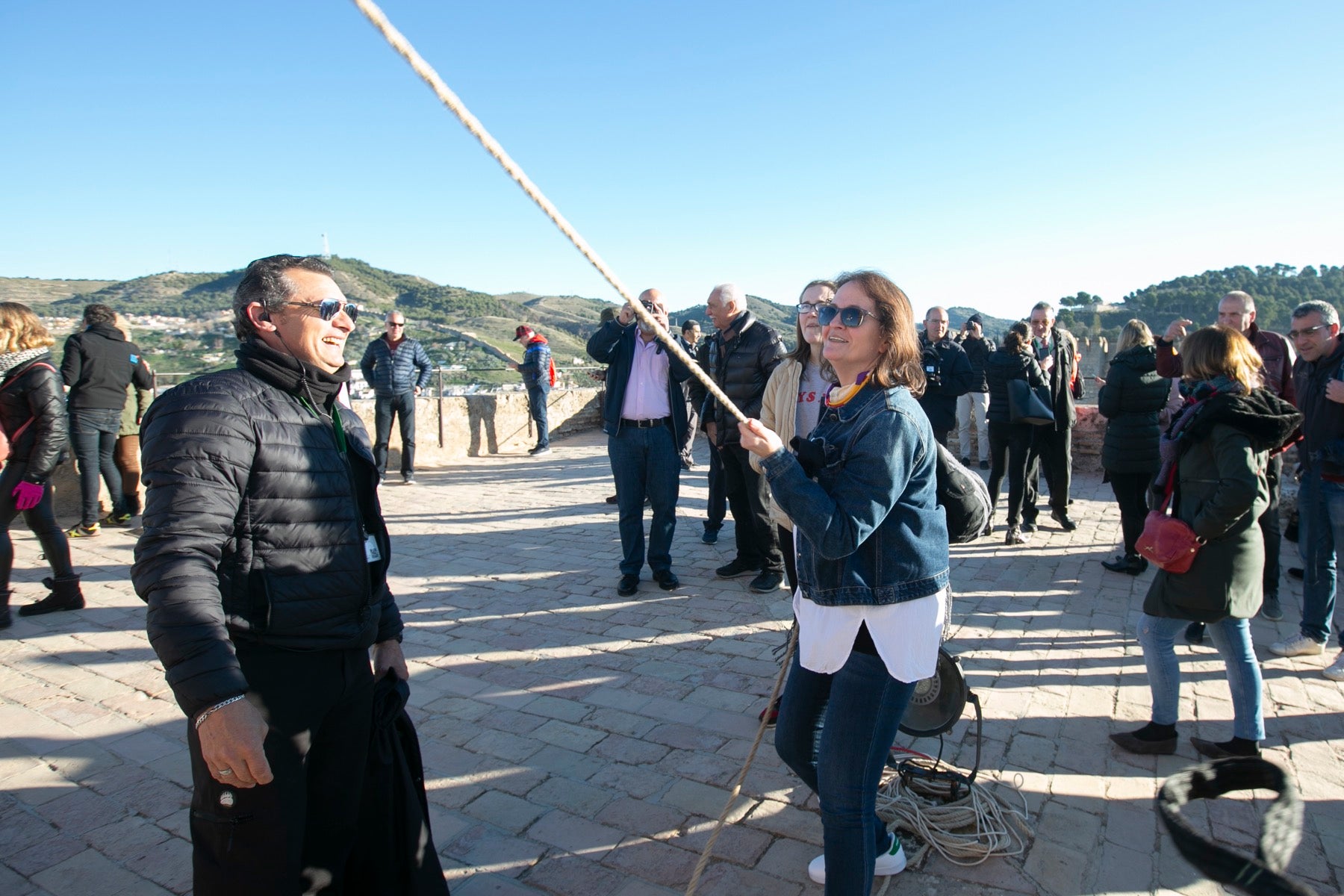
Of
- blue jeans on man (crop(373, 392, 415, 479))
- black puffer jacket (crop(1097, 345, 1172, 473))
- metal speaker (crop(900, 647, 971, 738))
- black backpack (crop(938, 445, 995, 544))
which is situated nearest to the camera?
black backpack (crop(938, 445, 995, 544))

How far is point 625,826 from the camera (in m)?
2.93

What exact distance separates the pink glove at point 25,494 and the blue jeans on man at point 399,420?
5278 mm

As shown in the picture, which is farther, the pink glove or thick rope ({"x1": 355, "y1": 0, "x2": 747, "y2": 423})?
the pink glove

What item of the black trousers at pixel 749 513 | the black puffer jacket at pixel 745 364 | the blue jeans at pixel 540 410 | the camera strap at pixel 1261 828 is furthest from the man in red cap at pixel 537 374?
the camera strap at pixel 1261 828

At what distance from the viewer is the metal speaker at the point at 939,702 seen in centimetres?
304

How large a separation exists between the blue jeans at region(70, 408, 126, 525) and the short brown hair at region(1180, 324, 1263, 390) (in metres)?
8.59

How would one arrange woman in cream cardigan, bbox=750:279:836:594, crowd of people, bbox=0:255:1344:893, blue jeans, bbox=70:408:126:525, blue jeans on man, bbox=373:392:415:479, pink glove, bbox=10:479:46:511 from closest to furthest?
crowd of people, bbox=0:255:1344:893 → woman in cream cardigan, bbox=750:279:836:594 → pink glove, bbox=10:479:46:511 → blue jeans, bbox=70:408:126:525 → blue jeans on man, bbox=373:392:415:479

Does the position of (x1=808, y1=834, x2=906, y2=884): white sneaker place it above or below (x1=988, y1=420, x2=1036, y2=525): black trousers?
below

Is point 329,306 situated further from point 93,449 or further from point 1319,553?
point 93,449

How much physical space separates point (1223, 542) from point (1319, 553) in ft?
6.13

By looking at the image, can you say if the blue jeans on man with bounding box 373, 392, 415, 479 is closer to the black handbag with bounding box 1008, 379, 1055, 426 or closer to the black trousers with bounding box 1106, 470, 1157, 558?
the black handbag with bounding box 1008, 379, 1055, 426

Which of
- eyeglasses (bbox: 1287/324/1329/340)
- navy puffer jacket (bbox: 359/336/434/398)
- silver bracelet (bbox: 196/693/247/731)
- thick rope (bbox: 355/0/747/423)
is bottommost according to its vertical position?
silver bracelet (bbox: 196/693/247/731)

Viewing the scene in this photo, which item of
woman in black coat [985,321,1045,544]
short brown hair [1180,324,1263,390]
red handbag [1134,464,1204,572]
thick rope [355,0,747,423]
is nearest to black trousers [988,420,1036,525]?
woman in black coat [985,321,1045,544]

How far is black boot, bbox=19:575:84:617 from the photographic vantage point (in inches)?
211
